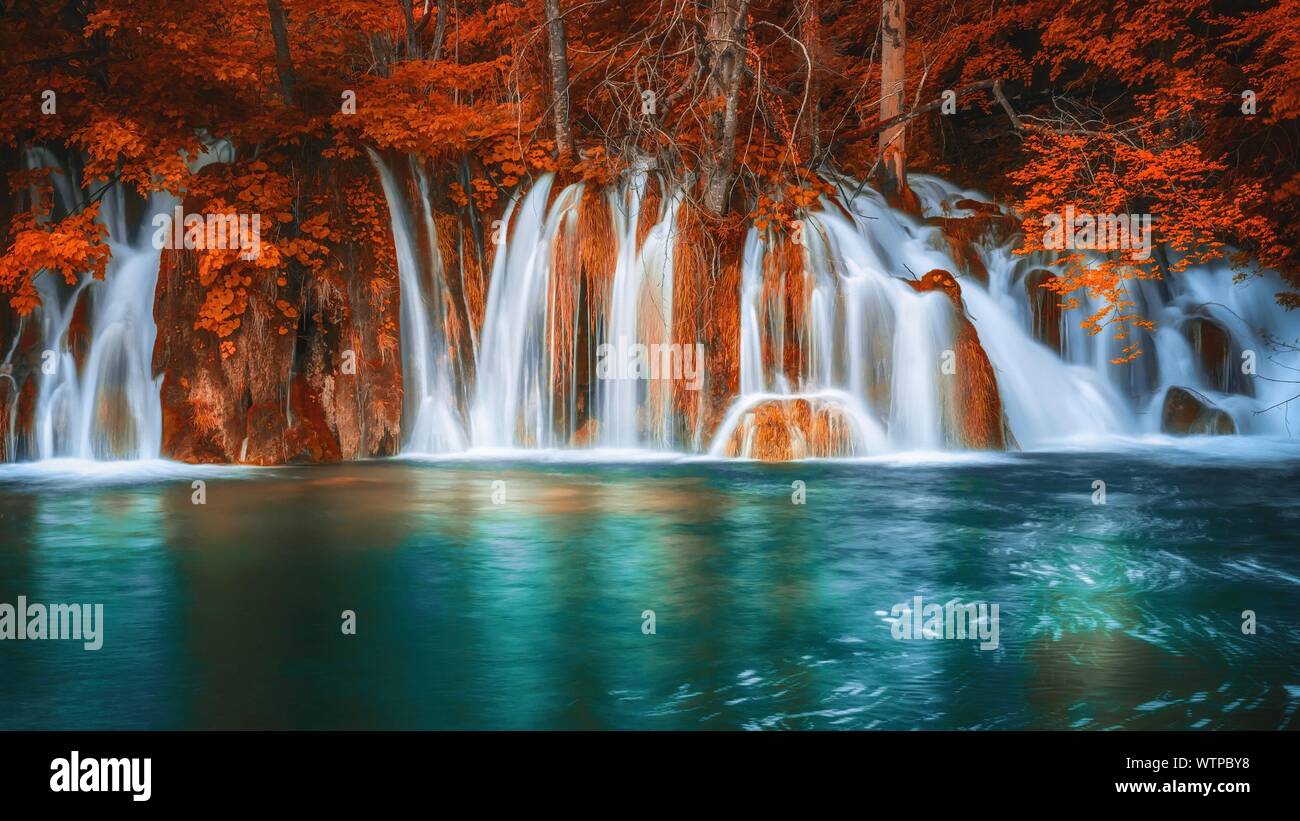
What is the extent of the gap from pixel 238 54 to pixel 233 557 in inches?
363

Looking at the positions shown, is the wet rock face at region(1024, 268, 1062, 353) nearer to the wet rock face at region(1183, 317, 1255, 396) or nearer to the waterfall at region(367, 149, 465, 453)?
the wet rock face at region(1183, 317, 1255, 396)

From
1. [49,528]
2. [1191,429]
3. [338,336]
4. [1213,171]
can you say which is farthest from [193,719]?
[1213,171]

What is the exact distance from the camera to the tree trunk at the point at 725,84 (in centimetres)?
1611

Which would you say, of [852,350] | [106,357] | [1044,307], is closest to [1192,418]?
[1044,307]

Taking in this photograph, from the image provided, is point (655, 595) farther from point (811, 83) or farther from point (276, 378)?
point (811, 83)

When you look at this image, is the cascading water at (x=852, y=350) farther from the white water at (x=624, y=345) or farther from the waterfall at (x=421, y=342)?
the waterfall at (x=421, y=342)

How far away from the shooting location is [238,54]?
16.2 metres

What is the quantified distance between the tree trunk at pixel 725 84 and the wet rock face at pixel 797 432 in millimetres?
2950

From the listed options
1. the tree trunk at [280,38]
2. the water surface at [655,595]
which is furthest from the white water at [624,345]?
the tree trunk at [280,38]

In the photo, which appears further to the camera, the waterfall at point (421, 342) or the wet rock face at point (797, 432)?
the waterfall at point (421, 342)

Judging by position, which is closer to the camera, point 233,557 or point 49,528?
point 233,557

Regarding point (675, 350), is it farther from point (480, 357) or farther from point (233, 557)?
point (233, 557)

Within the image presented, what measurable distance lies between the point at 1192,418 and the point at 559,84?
32.5 ft

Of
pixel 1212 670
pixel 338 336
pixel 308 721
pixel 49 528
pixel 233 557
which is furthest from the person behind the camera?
pixel 338 336
